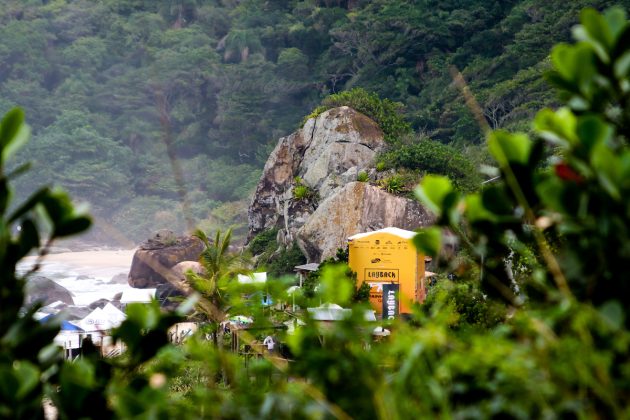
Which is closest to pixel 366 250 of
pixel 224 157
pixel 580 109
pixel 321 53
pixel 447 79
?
pixel 580 109

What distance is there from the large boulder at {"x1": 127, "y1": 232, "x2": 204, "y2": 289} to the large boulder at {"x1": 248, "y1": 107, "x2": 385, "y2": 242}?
6867mm

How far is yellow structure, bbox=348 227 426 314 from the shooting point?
1909cm

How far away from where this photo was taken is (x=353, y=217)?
25.0 meters

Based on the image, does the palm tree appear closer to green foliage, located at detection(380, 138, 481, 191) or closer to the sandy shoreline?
green foliage, located at detection(380, 138, 481, 191)

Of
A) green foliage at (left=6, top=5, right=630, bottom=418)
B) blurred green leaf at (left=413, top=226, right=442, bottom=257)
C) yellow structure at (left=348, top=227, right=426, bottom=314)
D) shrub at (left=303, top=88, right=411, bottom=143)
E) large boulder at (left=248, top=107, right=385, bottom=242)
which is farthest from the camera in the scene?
shrub at (left=303, top=88, right=411, bottom=143)

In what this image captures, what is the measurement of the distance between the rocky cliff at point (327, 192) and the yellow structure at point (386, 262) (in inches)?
180

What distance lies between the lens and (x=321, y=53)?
6238 centimetres

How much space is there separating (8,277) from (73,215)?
172mm

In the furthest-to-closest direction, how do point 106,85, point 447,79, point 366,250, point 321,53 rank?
point 106,85 → point 321,53 → point 447,79 → point 366,250

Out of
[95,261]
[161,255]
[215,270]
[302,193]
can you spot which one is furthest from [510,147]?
[95,261]

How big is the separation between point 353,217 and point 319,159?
4.34 meters

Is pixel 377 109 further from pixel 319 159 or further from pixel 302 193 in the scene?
pixel 302 193

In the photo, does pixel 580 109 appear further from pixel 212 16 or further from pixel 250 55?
pixel 212 16

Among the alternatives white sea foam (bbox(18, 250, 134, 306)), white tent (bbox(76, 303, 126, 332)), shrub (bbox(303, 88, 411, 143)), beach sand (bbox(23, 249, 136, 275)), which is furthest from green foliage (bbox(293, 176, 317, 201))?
beach sand (bbox(23, 249, 136, 275))
